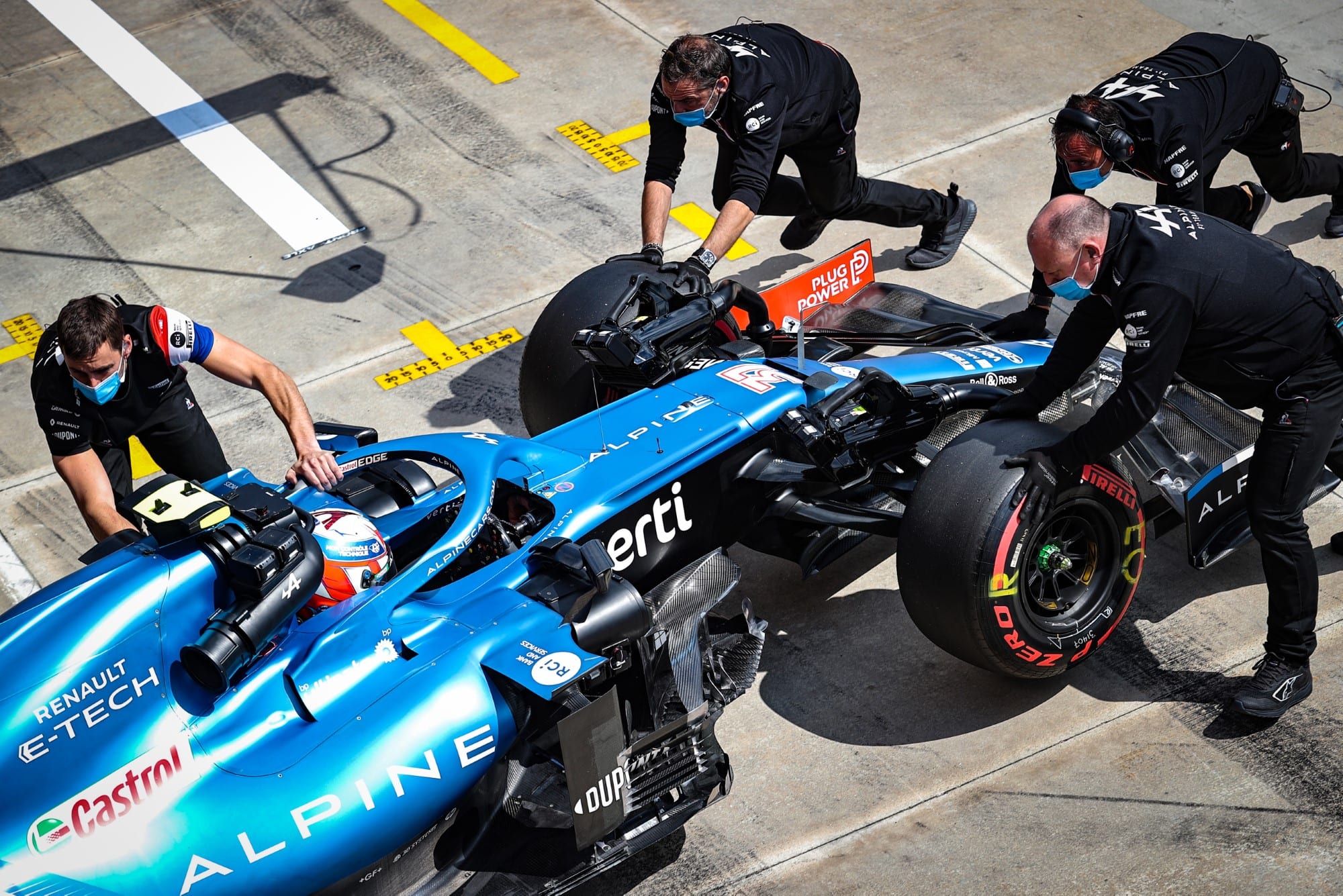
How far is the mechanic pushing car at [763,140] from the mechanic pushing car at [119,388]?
177 cm

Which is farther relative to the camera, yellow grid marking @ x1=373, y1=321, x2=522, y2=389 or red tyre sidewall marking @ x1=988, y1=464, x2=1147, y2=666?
yellow grid marking @ x1=373, y1=321, x2=522, y2=389

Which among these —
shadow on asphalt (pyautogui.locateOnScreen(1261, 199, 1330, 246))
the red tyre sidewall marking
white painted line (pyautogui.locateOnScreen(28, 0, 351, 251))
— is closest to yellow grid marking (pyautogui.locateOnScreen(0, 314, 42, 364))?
white painted line (pyautogui.locateOnScreen(28, 0, 351, 251))

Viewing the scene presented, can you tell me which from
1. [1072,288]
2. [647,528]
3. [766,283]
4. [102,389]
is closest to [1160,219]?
[1072,288]

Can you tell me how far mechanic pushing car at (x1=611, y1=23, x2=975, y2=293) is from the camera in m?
6.56

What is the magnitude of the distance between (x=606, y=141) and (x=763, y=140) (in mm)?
2963

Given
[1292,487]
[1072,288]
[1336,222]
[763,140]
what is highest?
[1072,288]

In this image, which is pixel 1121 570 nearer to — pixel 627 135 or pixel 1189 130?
pixel 1189 130

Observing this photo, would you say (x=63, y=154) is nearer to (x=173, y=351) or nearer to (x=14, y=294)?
(x=14, y=294)

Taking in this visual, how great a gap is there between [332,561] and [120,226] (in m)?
5.56

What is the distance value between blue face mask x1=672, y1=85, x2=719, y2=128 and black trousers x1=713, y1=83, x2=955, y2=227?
362 millimetres

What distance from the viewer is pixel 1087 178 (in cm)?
598

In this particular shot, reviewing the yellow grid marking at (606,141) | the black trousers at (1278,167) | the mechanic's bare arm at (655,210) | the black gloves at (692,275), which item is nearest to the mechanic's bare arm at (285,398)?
the black gloves at (692,275)

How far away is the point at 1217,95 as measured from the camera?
6.22 meters

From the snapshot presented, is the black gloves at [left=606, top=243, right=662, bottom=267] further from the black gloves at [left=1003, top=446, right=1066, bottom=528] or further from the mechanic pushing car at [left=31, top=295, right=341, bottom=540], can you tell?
the black gloves at [left=1003, top=446, right=1066, bottom=528]
